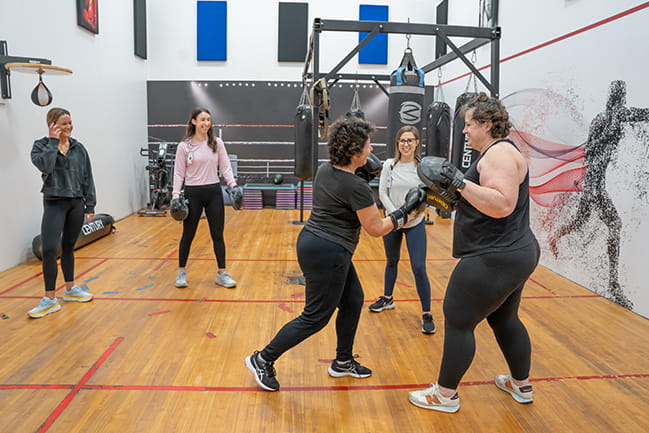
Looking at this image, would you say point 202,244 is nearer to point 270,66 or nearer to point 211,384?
point 211,384

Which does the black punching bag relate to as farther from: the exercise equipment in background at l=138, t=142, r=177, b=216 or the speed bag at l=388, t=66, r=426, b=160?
the exercise equipment in background at l=138, t=142, r=177, b=216

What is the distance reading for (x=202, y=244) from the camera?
20.6 ft

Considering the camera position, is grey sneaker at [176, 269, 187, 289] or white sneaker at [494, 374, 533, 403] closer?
white sneaker at [494, 374, 533, 403]

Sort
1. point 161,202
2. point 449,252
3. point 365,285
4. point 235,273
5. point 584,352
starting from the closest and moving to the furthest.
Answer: point 584,352
point 365,285
point 235,273
point 449,252
point 161,202

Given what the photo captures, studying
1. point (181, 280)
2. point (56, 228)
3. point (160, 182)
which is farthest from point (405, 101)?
point (160, 182)

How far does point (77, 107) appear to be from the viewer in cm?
642

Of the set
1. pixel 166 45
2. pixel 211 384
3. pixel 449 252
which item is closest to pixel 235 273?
pixel 211 384

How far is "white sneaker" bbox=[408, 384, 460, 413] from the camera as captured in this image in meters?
2.44

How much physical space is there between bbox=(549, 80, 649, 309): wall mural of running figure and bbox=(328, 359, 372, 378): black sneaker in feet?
8.55

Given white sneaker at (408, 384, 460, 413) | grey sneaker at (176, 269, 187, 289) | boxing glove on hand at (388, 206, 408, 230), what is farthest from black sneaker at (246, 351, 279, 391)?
grey sneaker at (176, 269, 187, 289)

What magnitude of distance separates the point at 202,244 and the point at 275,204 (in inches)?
136

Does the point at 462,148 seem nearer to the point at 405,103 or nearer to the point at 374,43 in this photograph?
the point at 405,103

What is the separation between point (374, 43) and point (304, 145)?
4.45 meters

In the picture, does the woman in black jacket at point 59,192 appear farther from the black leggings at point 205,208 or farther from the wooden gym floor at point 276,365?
the black leggings at point 205,208
